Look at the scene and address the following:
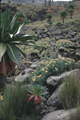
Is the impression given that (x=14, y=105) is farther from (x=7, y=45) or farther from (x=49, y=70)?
(x=49, y=70)

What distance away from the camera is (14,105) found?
3014mm

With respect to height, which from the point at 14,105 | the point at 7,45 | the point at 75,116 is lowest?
the point at 14,105

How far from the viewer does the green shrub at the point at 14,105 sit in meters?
2.78


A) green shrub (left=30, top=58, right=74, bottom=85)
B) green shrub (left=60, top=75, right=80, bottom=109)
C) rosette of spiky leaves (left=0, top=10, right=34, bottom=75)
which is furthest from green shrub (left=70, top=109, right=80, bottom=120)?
green shrub (left=30, top=58, right=74, bottom=85)

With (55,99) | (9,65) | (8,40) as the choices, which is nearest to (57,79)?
(55,99)

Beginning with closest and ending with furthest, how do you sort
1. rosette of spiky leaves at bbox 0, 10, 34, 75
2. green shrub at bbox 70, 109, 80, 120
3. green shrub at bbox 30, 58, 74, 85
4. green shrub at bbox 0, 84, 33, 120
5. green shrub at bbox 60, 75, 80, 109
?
green shrub at bbox 70, 109, 80, 120 < green shrub at bbox 0, 84, 33, 120 < green shrub at bbox 60, 75, 80, 109 < rosette of spiky leaves at bbox 0, 10, 34, 75 < green shrub at bbox 30, 58, 74, 85

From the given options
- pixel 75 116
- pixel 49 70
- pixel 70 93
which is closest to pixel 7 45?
pixel 70 93

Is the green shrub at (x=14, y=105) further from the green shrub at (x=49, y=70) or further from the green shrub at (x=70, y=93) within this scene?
the green shrub at (x=49, y=70)

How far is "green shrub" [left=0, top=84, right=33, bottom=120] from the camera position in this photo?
9.12 ft

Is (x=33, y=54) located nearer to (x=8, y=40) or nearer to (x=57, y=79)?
(x=57, y=79)

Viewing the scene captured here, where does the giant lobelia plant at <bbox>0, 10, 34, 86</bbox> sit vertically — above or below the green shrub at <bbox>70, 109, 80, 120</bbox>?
above

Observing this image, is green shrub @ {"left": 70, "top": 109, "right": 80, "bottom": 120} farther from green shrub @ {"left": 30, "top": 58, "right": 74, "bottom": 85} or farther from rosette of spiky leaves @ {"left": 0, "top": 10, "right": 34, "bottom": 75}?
green shrub @ {"left": 30, "top": 58, "right": 74, "bottom": 85}

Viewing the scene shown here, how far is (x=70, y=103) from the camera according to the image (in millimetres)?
2967

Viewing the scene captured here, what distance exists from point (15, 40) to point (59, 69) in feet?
8.78
